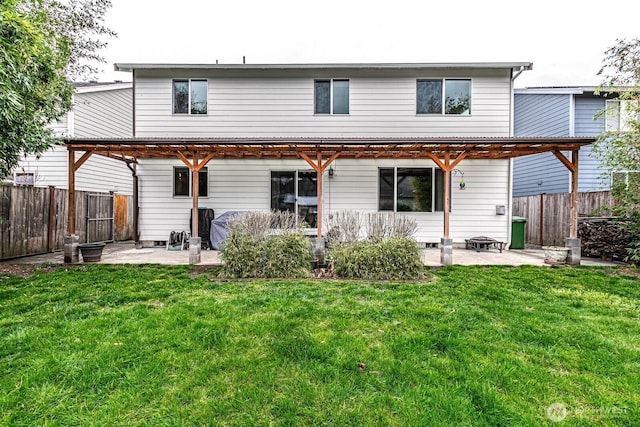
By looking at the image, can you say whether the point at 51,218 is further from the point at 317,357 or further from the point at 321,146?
the point at 317,357

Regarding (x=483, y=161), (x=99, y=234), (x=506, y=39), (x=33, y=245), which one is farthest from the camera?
(x=506, y=39)

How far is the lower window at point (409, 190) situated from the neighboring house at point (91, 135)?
1043 centimetres

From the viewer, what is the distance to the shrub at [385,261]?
5.74m

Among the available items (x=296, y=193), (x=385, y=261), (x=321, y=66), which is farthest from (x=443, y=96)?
(x=385, y=261)

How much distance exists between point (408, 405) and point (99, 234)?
11.4m

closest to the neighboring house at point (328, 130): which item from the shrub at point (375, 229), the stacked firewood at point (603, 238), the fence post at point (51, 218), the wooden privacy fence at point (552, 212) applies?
the wooden privacy fence at point (552, 212)

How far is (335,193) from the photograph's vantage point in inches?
379

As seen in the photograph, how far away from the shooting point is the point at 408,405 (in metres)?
2.09

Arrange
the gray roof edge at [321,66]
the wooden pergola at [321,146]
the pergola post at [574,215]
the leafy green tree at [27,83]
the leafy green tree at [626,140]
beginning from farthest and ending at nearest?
1. the gray roof edge at [321,66]
2. the pergola post at [574,215]
3. the wooden pergola at [321,146]
4. the leafy green tree at [626,140]
5. the leafy green tree at [27,83]

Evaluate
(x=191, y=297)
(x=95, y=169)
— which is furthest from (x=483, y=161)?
(x=95, y=169)

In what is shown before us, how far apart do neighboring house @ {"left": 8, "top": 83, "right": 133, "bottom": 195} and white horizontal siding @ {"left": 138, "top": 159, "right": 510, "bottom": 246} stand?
3784 millimetres

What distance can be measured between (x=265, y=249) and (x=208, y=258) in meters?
2.59

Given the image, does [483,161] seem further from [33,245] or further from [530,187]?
[33,245]

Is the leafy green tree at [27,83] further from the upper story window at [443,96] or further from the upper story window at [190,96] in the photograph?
the upper story window at [443,96]
